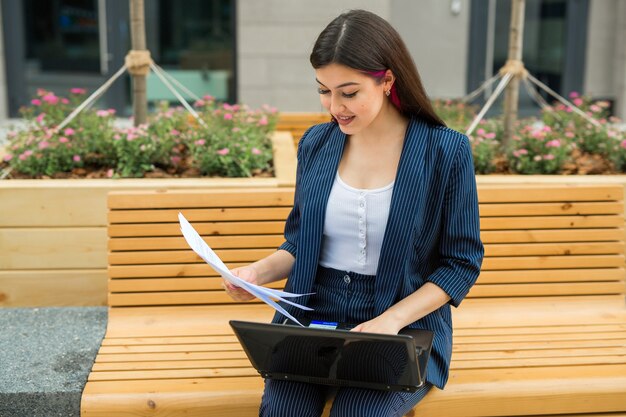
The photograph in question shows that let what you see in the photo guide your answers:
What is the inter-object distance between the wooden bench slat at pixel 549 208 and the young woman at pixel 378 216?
0.91 metres

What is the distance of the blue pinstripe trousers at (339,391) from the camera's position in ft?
8.21

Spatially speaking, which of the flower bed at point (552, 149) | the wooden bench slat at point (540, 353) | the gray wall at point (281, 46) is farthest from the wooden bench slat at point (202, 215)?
the gray wall at point (281, 46)

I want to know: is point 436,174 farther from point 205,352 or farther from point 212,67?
point 212,67

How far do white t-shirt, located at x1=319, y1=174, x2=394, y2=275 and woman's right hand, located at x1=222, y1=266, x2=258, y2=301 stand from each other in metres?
0.24

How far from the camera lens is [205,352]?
10.3ft

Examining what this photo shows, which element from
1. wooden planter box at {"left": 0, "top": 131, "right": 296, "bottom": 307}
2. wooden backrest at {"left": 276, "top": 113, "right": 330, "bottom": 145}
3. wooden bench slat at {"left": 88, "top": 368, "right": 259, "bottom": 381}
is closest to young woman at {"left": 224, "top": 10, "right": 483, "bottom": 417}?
wooden bench slat at {"left": 88, "top": 368, "right": 259, "bottom": 381}

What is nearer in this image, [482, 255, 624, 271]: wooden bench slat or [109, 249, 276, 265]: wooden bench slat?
[109, 249, 276, 265]: wooden bench slat

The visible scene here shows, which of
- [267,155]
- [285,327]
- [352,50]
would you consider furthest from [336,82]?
[267,155]

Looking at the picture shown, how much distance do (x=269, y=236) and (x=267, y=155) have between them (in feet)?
3.66

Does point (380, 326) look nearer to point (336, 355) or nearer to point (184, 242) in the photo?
point (336, 355)

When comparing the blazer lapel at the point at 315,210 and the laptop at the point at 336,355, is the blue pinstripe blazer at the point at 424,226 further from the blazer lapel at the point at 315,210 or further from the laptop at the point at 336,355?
the laptop at the point at 336,355

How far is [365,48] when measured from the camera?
96.0 inches

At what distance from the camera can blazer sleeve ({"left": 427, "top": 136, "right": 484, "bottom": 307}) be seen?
2594 millimetres

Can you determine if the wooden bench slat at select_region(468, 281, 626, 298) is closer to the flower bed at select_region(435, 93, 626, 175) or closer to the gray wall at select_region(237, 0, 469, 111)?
the flower bed at select_region(435, 93, 626, 175)
